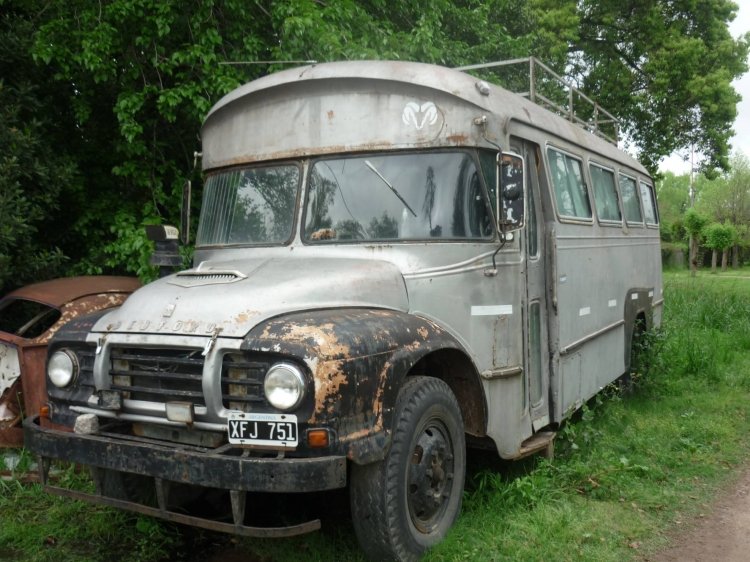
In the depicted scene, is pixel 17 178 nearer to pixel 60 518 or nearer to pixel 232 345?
pixel 60 518

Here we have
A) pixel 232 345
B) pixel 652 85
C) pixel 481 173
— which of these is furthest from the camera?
pixel 652 85

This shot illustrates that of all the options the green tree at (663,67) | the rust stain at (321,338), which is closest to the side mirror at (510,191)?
the rust stain at (321,338)

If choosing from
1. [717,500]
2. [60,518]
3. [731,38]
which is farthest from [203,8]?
[731,38]

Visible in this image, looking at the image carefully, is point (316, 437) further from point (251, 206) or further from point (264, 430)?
point (251, 206)

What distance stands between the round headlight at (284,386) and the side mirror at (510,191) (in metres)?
1.77

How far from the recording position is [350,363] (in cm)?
328

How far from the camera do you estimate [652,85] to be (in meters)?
18.8

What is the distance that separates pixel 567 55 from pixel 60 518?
60.0 feet

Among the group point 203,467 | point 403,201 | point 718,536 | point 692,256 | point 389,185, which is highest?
point 389,185

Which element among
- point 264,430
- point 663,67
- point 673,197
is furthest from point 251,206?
point 673,197

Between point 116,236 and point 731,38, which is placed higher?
point 731,38

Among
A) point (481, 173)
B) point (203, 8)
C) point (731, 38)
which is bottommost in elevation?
point (481, 173)

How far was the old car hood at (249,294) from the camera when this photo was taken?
3.54 meters

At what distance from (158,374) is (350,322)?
3.19 feet
